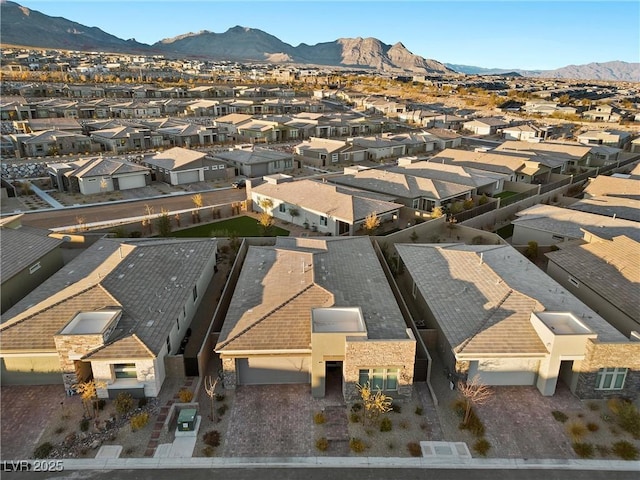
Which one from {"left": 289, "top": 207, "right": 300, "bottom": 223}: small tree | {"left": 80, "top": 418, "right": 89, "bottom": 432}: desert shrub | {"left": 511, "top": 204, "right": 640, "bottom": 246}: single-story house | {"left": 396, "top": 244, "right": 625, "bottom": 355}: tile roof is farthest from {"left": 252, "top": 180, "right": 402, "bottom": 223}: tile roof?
{"left": 80, "top": 418, "right": 89, "bottom": 432}: desert shrub

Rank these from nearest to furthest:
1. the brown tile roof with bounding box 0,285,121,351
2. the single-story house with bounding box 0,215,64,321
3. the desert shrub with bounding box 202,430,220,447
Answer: the desert shrub with bounding box 202,430,220,447 → the brown tile roof with bounding box 0,285,121,351 → the single-story house with bounding box 0,215,64,321

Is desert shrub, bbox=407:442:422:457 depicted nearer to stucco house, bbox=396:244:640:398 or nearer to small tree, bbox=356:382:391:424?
small tree, bbox=356:382:391:424

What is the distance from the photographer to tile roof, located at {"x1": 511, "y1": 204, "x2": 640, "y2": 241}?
37.8 metres

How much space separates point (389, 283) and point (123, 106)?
103 metres

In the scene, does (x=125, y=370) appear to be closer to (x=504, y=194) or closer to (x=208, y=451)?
(x=208, y=451)

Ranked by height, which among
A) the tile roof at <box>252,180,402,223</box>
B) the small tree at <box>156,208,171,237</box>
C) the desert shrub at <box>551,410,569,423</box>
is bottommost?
the desert shrub at <box>551,410,569,423</box>

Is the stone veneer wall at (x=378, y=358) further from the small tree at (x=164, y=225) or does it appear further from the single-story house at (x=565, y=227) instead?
the small tree at (x=164, y=225)

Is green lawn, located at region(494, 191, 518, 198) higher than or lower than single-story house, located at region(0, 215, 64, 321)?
lower

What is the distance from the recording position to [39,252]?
30.7 meters

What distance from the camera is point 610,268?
29.7 m

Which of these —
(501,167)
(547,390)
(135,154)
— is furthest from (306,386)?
(135,154)

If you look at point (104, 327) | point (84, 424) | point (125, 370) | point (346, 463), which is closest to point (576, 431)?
point (346, 463)

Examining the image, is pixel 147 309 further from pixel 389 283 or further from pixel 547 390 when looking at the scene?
pixel 547 390

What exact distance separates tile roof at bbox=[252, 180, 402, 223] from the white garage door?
18854mm
